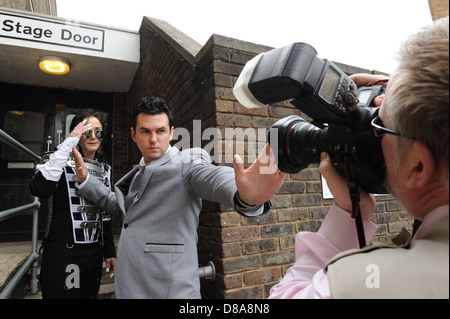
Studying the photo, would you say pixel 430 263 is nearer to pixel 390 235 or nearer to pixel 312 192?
pixel 312 192

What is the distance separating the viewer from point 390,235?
230cm

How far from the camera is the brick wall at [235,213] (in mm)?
1671

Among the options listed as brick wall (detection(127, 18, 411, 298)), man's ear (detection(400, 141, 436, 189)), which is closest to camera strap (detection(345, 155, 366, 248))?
man's ear (detection(400, 141, 436, 189))

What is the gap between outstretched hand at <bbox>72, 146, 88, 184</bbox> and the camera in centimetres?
171

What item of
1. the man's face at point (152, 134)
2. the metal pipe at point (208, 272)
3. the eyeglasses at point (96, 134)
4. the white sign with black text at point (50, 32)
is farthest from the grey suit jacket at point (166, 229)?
the white sign with black text at point (50, 32)

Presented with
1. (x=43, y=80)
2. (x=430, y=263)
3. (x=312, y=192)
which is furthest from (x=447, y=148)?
(x=43, y=80)

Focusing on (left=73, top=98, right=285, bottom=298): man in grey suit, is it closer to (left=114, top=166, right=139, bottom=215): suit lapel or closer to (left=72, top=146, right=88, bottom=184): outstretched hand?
(left=114, top=166, right=139, bottom=215): suit lapel

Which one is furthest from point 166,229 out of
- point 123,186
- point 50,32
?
point 50,32

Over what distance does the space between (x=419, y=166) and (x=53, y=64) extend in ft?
13.8

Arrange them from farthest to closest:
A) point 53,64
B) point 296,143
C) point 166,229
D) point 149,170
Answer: point 53,64
point 149,170
point 166,229
point 296,143

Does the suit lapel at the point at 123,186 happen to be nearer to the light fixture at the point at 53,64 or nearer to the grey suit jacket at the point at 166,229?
the grey suit jacket at the point at 166,229

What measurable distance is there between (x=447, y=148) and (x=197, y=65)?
1829 millimetres

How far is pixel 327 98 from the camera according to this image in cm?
62

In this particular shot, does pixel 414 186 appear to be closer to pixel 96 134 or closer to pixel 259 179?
pixel 259 179
